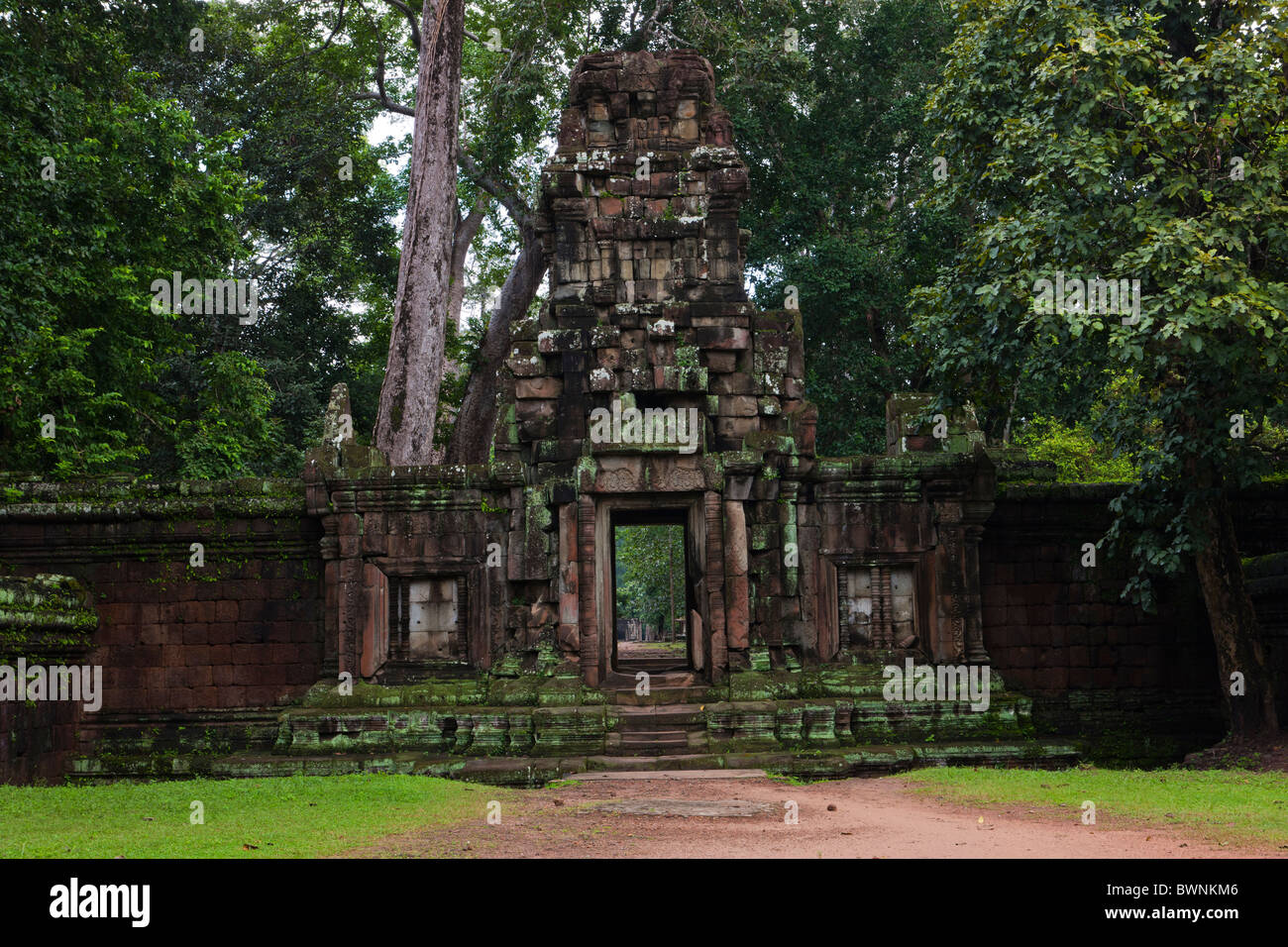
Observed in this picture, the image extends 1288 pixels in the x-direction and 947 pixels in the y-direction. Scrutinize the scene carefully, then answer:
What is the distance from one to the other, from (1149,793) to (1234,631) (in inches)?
155

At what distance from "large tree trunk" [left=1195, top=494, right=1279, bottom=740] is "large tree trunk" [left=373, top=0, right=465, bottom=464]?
456 inches

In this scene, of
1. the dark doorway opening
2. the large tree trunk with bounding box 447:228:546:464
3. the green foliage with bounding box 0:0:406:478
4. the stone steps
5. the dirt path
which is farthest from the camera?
the dark doorway opening

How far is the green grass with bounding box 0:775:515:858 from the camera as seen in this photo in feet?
22.4

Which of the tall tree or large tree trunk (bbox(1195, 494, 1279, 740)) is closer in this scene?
the tall tree

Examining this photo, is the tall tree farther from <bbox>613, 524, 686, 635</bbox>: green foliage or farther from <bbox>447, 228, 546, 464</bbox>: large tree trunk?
<bbox>613, 524, 686, 635</bbox>: green foliage

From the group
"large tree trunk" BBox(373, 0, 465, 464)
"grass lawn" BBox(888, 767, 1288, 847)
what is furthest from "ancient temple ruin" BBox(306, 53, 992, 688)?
"large tree trunk" BBox(373, 0, 465, 464)

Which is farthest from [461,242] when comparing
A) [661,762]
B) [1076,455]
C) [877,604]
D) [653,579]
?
[661,762]

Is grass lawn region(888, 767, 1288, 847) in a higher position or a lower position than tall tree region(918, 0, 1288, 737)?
lower

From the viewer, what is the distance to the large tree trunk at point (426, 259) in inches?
730

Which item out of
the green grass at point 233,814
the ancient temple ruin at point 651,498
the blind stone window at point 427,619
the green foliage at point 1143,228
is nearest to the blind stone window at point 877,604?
the ancient temple ruin at point 651,498

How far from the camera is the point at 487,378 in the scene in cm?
2219

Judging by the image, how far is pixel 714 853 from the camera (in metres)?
6.90

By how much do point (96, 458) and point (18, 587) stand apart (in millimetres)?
5545

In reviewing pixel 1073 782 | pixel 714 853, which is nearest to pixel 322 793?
pixel 714 853
